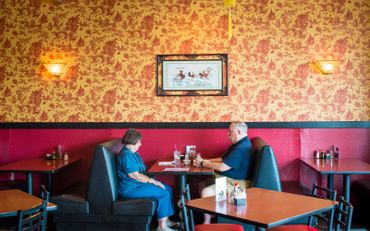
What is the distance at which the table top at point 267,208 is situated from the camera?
3098 millimetres

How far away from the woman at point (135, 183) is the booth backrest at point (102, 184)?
0.11m

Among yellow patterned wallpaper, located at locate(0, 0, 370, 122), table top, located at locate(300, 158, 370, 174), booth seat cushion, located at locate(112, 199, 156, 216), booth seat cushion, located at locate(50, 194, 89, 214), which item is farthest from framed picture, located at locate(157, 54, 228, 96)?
booth seat cushion, located at locate(50, 194, 89, 214)

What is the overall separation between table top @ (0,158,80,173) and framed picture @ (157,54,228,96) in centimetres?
171

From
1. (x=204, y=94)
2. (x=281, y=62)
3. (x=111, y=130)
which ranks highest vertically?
(x=281, y=62)

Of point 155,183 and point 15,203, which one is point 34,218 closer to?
point 15,203

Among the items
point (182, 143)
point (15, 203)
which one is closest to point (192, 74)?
point (182, 143)

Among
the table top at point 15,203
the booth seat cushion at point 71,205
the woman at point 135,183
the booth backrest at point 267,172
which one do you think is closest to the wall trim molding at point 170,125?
the woman at point 135,183

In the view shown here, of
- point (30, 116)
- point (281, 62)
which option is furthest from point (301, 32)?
point (30, 116)

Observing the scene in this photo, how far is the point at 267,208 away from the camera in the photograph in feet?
11.0

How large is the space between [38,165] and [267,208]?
3.47 metres

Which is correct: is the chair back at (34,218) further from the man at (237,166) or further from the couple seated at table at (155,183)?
the man at (237,166)

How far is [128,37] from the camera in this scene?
21.0ft

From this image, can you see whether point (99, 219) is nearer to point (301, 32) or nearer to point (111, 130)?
point (111, 130)

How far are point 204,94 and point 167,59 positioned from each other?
0.76 meters
